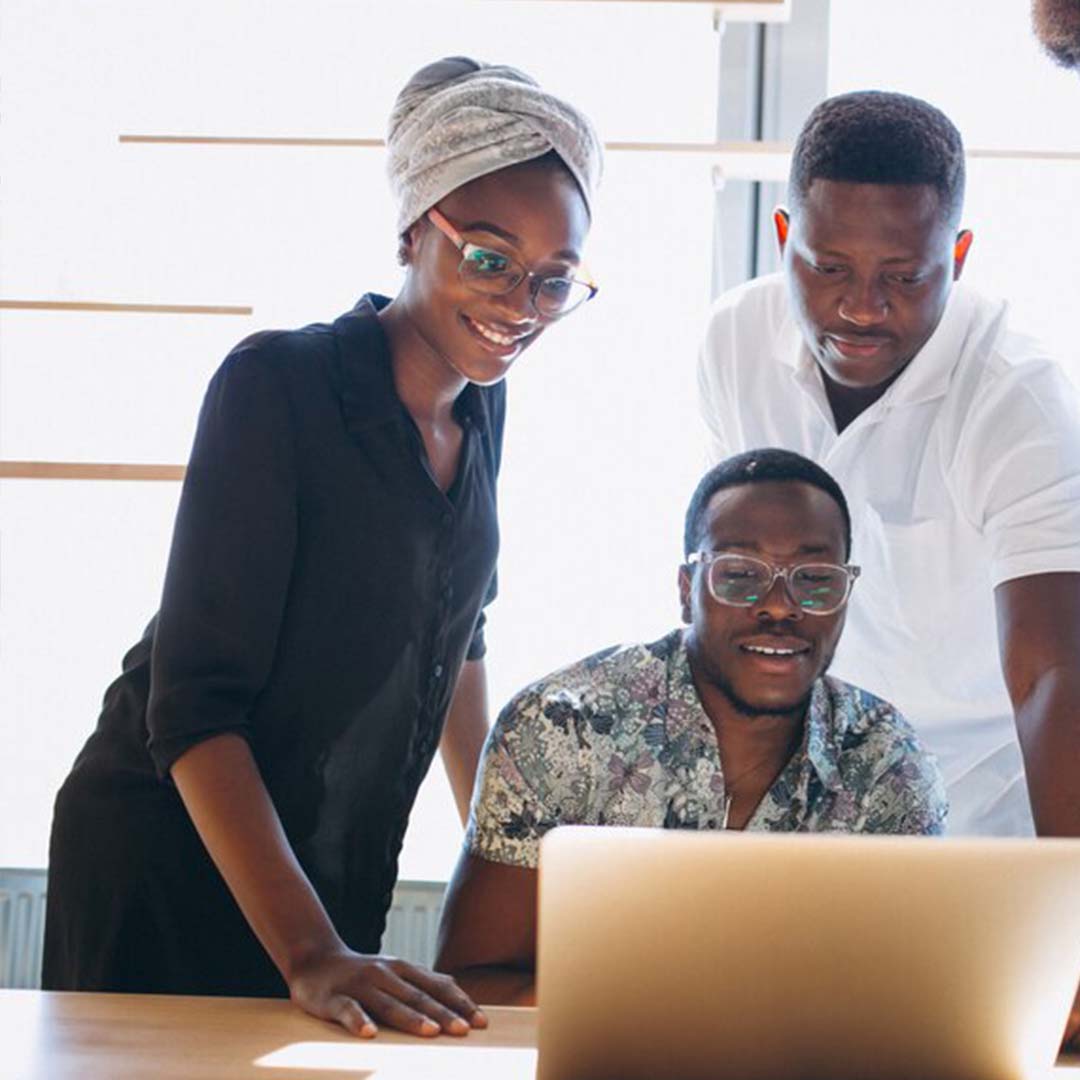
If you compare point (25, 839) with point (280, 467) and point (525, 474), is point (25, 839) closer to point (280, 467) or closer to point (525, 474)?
point (525, 474)

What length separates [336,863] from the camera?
1.90 metres

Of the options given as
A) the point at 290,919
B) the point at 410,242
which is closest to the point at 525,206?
the point at 410,242

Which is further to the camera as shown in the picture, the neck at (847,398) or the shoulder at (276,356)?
the neck at (847,398)

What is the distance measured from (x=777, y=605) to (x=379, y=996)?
2.22 feet

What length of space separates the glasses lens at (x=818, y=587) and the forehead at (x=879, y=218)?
34cm

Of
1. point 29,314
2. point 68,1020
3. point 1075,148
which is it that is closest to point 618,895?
point 68,1020

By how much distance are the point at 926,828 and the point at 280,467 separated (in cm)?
77

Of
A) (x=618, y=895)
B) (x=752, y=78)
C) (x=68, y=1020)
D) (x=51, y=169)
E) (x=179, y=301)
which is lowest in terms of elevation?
(x=68, y=1020)

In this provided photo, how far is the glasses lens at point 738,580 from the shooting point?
6.56 feet

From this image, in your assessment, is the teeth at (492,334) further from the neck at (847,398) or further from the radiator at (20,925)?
the radiator at (20,925)

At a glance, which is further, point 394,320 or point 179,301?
point 179,301

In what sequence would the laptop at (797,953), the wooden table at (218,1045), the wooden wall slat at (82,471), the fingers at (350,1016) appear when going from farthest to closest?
the wooden wall slat at (82,471)
the fingers at (350,1016)
the wooden table at (218,1045)
the laptop at (797,953)

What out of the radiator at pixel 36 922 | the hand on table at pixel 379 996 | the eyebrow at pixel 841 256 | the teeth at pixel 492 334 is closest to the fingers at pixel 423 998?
the hand on table at pixel 379 996

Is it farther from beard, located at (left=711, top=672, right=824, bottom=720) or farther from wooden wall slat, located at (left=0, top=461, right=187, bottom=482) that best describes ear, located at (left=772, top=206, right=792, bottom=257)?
wooden wall slat, located at (left=0, top=461, right=187, bottom=482)
